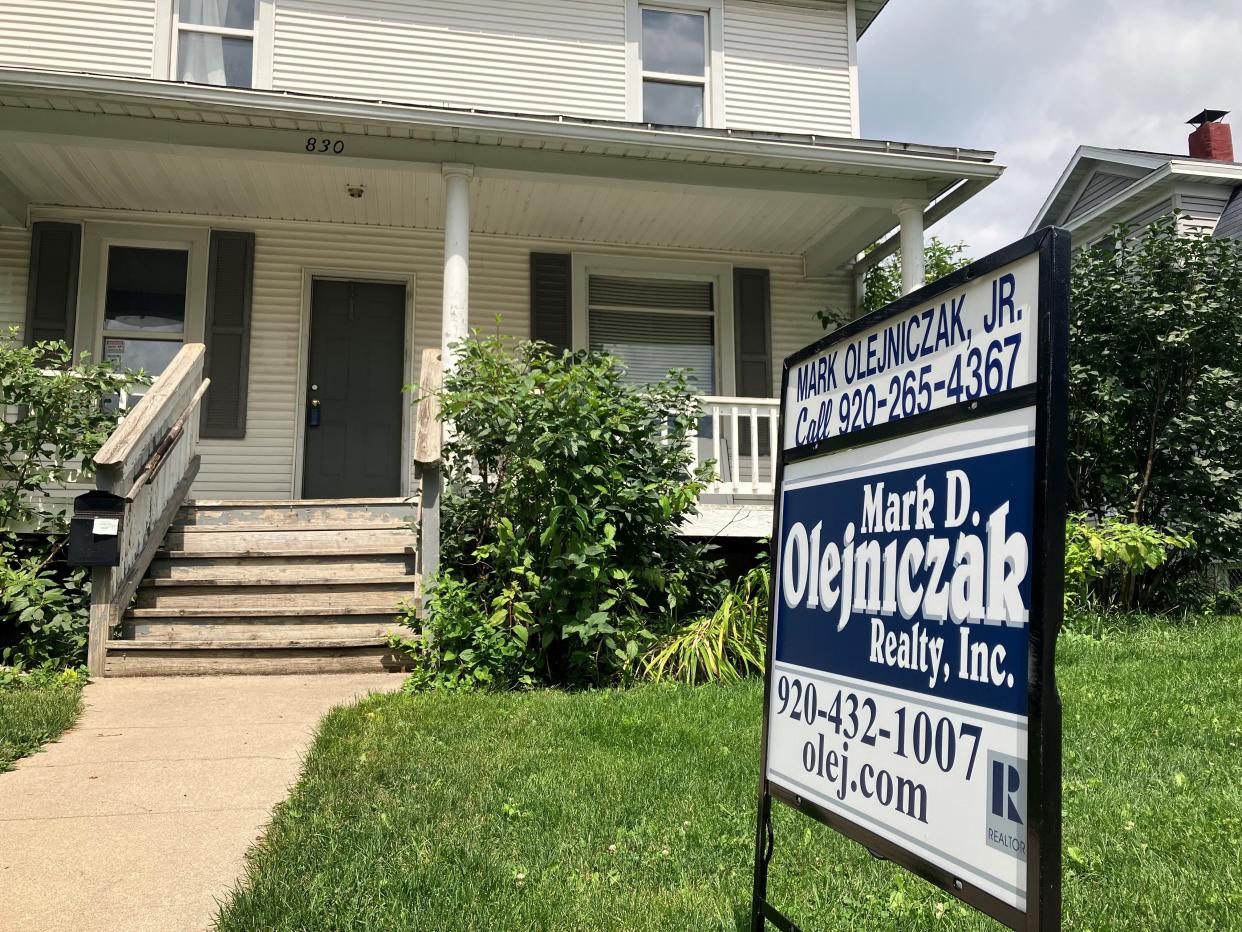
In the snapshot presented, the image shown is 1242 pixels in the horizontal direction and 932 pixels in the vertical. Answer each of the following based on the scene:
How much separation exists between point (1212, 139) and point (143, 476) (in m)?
15.8

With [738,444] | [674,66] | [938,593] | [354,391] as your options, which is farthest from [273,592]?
[674,66]

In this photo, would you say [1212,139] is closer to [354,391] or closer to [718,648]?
[354,391]

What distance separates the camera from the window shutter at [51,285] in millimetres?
8266

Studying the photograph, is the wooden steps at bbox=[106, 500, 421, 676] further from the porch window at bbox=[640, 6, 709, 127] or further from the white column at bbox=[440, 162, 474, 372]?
the porch window at bbox=[640, 6, 709, 127]

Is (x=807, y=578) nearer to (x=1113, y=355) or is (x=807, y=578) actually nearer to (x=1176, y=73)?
(x=1113, y=355)

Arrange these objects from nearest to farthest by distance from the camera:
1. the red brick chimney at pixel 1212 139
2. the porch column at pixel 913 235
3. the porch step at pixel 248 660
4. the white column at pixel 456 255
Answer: the porch step at pixel 248 660 → the white column at pixel 456 255 → the porch column at pixel 913 235 → the red brick chimney at pixel 1212 139

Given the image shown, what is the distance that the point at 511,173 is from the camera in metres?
7.61

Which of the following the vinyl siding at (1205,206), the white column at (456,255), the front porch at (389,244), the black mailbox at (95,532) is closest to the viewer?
the black mailbox at (95,532)

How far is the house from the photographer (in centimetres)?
721

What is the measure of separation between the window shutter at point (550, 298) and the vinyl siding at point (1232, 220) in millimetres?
8861

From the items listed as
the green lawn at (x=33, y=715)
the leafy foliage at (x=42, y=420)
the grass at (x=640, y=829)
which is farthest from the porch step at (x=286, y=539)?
the grass at (x=640, y=829)

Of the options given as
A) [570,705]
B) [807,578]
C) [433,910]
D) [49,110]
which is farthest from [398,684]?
[49,110]

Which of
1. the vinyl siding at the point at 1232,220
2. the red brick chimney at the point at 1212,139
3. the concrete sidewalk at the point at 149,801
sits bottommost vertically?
the concrete sidewalk at the point at 149,801

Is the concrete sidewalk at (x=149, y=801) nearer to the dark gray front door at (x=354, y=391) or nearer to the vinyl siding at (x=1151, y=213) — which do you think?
the dark gray front door at (x=354, y=391)
